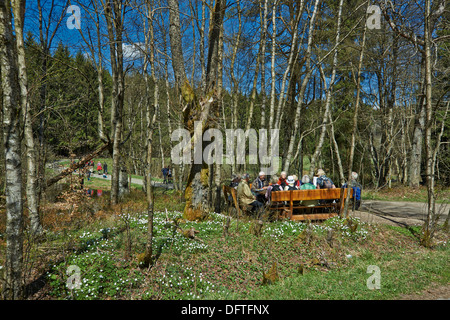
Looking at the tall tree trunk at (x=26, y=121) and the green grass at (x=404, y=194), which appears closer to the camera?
the tall tree trunk at (x=26, y=121)

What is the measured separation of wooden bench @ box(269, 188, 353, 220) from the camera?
761cm

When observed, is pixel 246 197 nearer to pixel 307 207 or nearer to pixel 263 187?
pixel 263 187

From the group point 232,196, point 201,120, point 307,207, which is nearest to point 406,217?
point 307,207

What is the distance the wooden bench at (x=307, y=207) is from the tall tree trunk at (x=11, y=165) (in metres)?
5.76

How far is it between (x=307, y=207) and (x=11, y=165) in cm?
703

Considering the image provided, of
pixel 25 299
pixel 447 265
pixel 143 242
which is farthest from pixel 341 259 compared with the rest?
pixel 25 299

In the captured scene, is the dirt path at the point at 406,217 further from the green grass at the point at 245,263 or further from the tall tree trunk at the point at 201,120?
the tall tree trunk at the point at 201,120

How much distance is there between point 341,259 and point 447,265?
7.07 feet

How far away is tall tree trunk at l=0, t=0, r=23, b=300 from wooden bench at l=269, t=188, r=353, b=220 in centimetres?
576

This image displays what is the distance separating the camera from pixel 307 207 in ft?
26.3

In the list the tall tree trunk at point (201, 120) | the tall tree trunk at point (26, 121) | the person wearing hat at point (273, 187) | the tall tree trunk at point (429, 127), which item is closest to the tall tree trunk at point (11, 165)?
the tall tree trunk at point (26, 121)

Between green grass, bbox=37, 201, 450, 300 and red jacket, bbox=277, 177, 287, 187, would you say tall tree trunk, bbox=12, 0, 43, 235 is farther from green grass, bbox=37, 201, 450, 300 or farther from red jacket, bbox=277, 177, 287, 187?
red jacket, bbox=277, 177, 287, 187

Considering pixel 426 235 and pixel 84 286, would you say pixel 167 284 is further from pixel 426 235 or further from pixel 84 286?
pixel 426 235

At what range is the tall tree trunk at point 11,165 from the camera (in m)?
3.45
